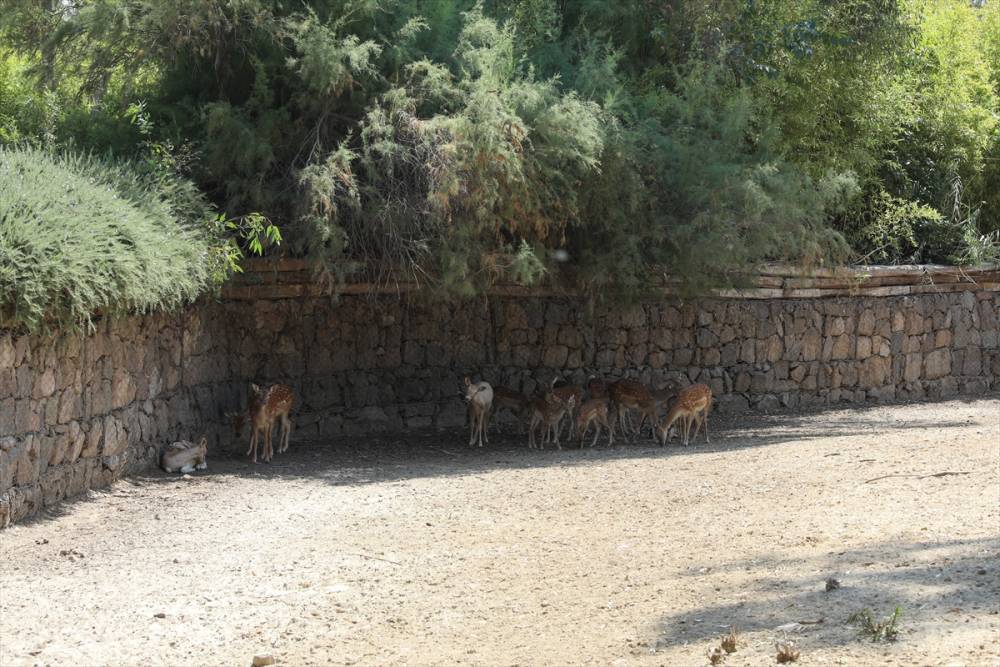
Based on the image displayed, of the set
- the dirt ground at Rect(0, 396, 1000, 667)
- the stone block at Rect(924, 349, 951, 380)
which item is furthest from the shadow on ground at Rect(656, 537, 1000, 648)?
the stone block at Rect(924, 349, 951, 380)

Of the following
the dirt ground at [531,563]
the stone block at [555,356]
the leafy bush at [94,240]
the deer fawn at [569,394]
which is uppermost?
the leafy bush at [94,240]

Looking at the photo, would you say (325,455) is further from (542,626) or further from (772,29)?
(772,29)

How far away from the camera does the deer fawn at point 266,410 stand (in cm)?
1341

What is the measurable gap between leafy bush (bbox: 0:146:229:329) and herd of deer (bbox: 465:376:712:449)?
13.3ft

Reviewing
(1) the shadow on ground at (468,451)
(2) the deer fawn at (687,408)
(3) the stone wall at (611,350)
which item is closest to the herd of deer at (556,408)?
(2) the deer fawn at (687,408)

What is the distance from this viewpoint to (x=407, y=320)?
1605 cm

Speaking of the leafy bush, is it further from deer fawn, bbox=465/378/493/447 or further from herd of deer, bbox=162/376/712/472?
deer fawn, bbox=465/378/493/447

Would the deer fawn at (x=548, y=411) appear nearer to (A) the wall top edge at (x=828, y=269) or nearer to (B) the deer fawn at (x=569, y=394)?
(B) the deer fawn at (x=569, y=394)

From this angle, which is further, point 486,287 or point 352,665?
point 486,287

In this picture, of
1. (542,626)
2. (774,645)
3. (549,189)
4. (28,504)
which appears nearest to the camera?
(774,645)

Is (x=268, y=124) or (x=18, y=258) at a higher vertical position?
(x=268, y=124)

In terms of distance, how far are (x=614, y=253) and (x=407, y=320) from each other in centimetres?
337

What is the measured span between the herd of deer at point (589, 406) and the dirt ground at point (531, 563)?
5.75 ft

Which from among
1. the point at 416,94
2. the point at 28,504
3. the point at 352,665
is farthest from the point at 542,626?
the point at 416,94
